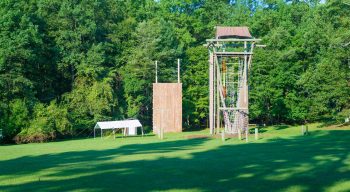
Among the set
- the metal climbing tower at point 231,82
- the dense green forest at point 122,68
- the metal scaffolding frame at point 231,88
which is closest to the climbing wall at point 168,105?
the dense green forest at point 122,68

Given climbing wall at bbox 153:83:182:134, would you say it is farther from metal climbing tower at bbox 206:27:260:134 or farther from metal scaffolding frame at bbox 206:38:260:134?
metal climbing tower at bbox 206:27:260:134

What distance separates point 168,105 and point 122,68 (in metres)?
7.76

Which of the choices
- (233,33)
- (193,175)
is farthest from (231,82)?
(193,175)

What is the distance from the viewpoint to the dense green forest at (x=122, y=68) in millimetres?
39969

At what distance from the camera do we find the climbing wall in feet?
146

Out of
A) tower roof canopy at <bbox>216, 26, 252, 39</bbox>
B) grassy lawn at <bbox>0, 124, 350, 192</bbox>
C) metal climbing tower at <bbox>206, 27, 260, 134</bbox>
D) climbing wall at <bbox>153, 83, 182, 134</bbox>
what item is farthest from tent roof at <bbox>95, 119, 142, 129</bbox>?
grassy lawn at <bbox>0, 124, 350, 192</bbox>

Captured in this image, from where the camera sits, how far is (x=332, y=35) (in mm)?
44594

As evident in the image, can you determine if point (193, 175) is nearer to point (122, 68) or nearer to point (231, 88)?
point (231, 88)

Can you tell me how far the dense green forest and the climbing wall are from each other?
3239 mm

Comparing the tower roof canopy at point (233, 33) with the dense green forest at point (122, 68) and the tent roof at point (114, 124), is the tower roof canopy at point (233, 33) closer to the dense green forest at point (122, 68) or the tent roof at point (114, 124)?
the dense green forest at point (122, 68)

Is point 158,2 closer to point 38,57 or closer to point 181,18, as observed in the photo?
point 181,18

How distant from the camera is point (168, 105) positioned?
44.8m

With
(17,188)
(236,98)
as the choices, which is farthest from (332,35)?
(17,188)

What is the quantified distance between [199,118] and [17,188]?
42.1 meters
